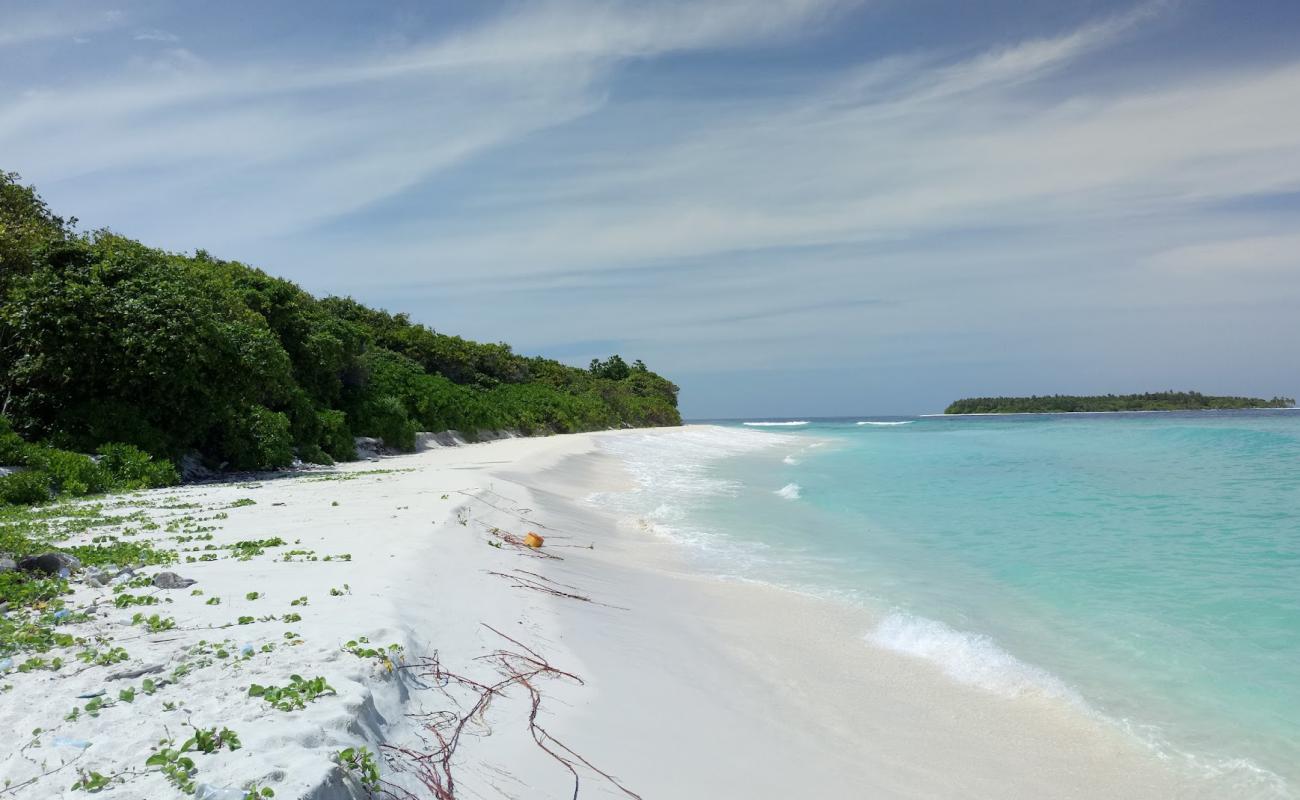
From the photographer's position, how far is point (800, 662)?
566 cm

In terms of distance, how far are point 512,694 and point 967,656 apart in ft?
13.1

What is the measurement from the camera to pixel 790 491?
682 inches

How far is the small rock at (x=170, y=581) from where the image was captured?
4.88 m

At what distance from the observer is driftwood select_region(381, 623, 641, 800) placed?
287cm

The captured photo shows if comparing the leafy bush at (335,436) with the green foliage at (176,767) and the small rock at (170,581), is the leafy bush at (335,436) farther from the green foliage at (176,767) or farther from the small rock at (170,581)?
the green foliage at (176,767)

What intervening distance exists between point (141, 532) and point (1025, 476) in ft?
70.4

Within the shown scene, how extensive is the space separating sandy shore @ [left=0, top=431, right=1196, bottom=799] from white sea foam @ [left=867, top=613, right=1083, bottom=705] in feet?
0.58

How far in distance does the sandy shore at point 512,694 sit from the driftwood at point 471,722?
2 cm

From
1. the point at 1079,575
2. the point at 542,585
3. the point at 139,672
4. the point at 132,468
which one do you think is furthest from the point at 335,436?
the point at 1079,575

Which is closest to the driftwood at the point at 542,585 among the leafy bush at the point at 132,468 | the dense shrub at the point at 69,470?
the dense shrub at the point at 69,470

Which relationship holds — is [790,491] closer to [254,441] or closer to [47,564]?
[254,441]

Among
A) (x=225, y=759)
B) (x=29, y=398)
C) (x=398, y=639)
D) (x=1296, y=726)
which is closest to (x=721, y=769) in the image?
(x=398, y=639)

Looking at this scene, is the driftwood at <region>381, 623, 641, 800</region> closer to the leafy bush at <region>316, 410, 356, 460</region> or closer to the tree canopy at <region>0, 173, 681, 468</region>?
the tree canopy at <region>0, 173, 681, 468</region>

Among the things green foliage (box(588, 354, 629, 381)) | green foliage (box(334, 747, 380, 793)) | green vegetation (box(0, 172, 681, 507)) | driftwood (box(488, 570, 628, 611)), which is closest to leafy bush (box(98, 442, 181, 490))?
green vegetation (box(0, 172, 681, 507))
